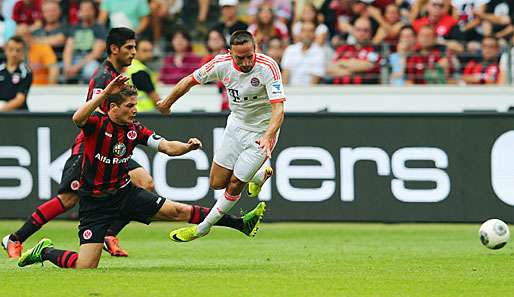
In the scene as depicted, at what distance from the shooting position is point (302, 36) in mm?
Result: 17906

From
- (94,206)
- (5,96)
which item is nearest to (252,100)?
(94,206)

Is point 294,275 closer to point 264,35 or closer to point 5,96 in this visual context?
point 5,96

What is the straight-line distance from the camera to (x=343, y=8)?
61.8 ft

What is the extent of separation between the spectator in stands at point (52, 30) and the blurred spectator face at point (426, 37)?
5994mm

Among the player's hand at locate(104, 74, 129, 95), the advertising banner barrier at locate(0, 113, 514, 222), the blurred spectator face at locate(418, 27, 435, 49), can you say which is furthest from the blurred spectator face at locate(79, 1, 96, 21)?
the player's hand at locate(104, 74, 129, 95)

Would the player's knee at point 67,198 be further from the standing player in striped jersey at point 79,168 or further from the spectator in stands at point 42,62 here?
the spectator in stands at point 42,62

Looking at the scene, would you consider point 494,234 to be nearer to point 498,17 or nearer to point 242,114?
point 242,114

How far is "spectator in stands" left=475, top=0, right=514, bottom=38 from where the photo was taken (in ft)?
58.5

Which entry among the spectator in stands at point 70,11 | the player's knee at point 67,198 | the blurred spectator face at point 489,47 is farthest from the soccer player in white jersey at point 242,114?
the spectator in stands at point 70,11

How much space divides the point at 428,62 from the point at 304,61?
1976mm

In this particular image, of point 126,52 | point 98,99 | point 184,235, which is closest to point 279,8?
point 126,52

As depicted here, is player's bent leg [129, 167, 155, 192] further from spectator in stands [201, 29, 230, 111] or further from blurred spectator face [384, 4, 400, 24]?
blurred spectator face [384, 4, 400, 24]

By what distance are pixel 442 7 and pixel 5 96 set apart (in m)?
7.00

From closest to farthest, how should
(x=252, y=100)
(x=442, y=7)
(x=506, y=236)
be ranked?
(x=506, y=236) → (x=252, y=100) → (x=442, y=7)
